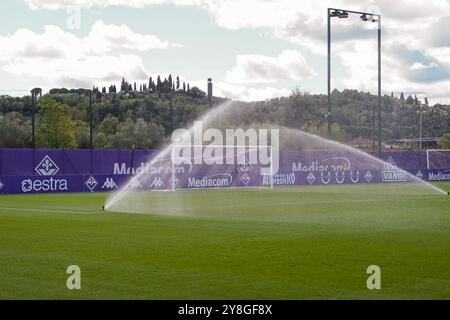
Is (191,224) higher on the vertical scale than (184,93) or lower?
lower

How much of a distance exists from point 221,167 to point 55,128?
26.4m

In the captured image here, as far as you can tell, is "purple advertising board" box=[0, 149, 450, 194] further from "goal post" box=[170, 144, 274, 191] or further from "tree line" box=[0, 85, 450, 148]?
"tree line" box=[0, 85, 450, 148]

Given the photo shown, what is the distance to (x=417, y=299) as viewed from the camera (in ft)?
31.5

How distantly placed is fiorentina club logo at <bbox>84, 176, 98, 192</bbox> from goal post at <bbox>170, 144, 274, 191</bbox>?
517 cm

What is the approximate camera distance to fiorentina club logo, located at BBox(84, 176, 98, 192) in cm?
4497

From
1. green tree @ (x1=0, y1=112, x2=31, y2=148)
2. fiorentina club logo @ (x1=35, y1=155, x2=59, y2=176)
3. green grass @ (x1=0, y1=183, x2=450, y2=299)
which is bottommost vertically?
green grass @ (x1=0, y1=183, x2=450, y2=299)

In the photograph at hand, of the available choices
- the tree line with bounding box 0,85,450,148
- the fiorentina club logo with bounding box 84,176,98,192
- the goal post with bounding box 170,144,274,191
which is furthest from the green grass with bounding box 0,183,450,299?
the tree line with bounding box 0,85,450,148

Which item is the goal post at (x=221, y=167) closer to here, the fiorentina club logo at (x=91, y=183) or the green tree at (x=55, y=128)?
the fiorentina club logo at (x=91, y=183)

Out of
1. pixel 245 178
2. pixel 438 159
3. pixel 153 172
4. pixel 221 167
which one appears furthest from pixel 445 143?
pixel 153 172

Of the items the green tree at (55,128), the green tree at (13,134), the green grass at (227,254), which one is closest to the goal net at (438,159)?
the green tree at (55,128)

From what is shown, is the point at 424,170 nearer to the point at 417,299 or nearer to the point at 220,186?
the point at 220,186

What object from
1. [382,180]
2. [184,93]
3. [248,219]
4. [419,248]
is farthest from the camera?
[184,93]

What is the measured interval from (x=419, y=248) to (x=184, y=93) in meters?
84.1

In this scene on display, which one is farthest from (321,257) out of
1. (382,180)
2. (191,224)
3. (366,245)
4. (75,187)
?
(382,180)
